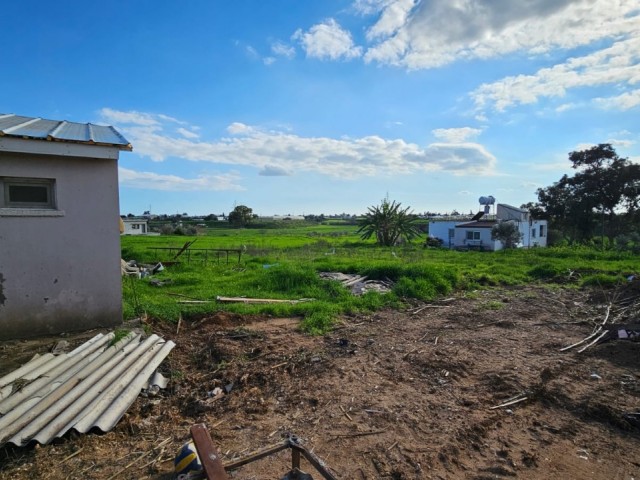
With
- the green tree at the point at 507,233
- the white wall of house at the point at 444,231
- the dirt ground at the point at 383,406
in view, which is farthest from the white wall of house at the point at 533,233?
the dirt ground at the point at 383,406

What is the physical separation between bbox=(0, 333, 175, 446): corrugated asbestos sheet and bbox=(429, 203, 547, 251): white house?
31.6 m

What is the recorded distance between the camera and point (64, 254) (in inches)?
229

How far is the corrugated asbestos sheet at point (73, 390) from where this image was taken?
341 centimetres

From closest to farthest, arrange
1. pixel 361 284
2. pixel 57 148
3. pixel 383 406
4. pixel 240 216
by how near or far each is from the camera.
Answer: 1. pixel 383 406
2. pixel 57 148
3. pixel 361 284
4. pixel 240 216

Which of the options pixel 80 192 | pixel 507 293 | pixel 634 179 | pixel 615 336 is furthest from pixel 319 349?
pixel 634 179

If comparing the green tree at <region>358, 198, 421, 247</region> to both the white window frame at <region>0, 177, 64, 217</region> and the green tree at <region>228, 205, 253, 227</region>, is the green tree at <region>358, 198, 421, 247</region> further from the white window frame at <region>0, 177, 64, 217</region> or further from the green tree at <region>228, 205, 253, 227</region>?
the green tree at <region>228, 205, 253, 227</region>

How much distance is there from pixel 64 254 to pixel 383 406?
510 cm

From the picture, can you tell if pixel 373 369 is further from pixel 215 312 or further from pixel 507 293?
pixel 507 293

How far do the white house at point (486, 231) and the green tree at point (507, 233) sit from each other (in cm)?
102

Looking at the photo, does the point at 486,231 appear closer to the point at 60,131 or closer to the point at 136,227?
the point at 60,131

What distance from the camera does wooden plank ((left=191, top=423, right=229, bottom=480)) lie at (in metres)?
2.31

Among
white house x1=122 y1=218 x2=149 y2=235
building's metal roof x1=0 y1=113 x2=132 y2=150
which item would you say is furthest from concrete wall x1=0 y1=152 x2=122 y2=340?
white house x1=122 y1=218 x2=149 y2=235

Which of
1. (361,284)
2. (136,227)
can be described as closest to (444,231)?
(361,284)

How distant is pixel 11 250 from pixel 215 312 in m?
3.78
